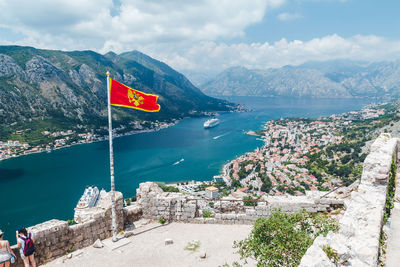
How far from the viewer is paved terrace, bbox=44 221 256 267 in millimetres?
8062

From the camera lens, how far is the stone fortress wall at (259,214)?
423 cm

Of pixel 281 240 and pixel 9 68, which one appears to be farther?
pixel 9 68

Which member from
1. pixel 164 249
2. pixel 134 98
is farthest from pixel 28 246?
pixel 134 98

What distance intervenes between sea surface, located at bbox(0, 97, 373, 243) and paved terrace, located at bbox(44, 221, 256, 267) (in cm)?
4308

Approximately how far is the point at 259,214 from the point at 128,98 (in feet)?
25.0

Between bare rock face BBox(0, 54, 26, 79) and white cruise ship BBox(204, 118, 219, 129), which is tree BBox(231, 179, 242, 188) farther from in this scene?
bare rock face BBox(0, 54, 26, 79)

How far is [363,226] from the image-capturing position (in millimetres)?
4762

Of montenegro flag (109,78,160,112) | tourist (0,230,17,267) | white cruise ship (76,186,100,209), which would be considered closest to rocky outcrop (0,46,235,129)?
white cruise ship (76,186,100,209)

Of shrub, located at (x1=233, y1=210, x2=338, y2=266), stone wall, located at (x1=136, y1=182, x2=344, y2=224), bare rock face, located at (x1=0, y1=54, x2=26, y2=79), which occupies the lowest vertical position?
stone wall, located at (x1=136, y1=182, x2=344, y2=224)

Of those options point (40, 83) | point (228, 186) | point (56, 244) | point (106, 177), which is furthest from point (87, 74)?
point (56, 244)

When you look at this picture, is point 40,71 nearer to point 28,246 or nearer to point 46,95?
point 46,95

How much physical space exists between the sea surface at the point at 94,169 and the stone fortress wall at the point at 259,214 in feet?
140

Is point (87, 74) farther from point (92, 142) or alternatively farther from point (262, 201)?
point (262, 201)

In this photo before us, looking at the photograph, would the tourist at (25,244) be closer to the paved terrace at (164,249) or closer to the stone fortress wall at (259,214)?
the stone fortress wall at (259,214)
